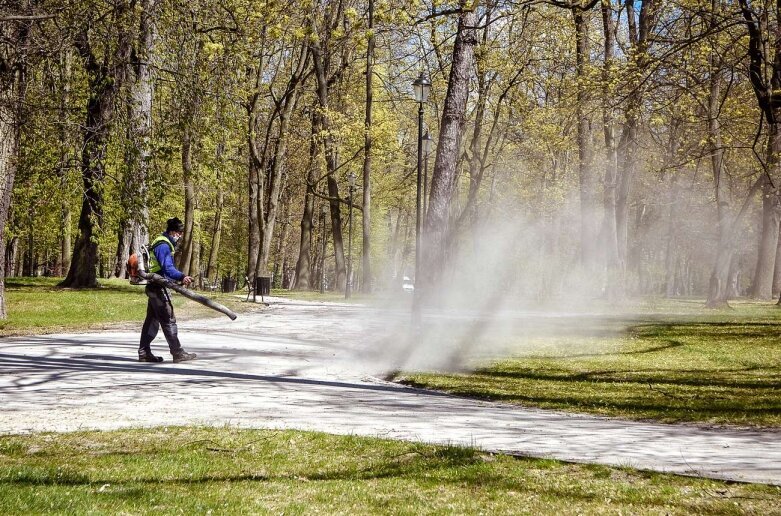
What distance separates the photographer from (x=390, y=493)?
234 inches

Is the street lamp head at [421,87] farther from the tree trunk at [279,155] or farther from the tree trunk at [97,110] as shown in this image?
the tree trunk at [279,155]

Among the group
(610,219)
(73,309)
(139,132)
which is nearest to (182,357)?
(139,132)

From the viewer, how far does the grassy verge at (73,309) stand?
18.2 metres

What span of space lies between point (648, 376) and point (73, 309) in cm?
1358

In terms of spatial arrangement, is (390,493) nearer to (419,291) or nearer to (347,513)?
(347,513)

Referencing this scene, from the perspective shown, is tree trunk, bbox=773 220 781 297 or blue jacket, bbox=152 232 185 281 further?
tree trunk, bbox=773 220 781 297

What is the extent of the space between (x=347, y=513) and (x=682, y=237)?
54301mm

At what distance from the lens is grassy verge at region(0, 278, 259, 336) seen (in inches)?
715

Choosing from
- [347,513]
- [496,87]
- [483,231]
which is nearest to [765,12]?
[347,513]

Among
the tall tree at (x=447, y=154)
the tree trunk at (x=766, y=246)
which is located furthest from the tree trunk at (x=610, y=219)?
the tall tree at (x=447, y=154)

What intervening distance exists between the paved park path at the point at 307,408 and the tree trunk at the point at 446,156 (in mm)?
3723

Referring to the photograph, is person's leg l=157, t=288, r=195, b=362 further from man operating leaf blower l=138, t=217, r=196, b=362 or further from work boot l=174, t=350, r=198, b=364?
work boot l=174, t=350, r=198, b=364

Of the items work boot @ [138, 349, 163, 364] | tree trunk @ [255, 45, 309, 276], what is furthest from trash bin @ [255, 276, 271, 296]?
work boot @ [138, 349, 163, 364]

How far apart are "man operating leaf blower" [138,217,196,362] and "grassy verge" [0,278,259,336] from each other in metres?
4.84
